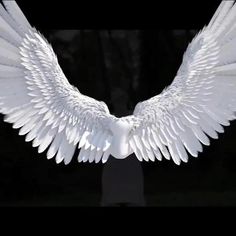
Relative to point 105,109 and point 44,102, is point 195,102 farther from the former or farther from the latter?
point 44,102

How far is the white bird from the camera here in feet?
6.10

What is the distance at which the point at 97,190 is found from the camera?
226cm

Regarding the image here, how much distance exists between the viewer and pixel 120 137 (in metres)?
1.88

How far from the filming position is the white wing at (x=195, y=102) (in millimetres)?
1852

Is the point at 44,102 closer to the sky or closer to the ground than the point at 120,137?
closer to the sky

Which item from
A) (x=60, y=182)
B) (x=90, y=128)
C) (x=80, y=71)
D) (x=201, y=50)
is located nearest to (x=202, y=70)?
(x=201, y=50)

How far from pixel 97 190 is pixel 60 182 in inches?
5.9

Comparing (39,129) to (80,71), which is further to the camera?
(80,71)

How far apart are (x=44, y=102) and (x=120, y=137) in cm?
28

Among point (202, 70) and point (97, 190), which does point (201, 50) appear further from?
point (97, 190)

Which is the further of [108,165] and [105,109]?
[108,165]

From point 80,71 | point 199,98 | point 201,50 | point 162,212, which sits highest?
point 80,71

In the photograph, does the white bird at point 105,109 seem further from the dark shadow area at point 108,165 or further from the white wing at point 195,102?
the dark shadow area at point 108,165

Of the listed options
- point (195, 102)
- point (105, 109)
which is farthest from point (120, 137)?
point (195, 102)
